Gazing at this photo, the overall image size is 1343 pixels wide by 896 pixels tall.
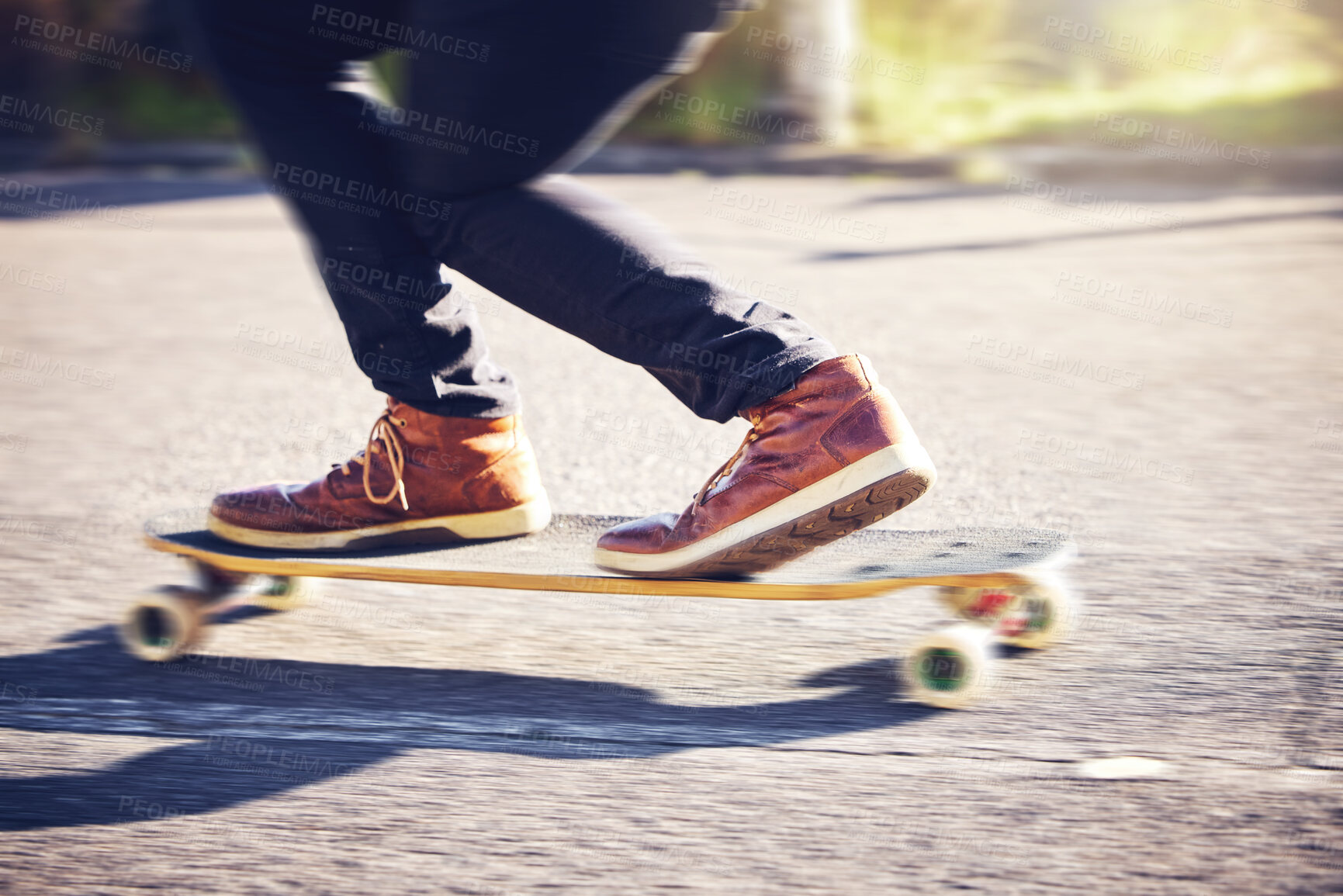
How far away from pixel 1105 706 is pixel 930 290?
3367 millimetres

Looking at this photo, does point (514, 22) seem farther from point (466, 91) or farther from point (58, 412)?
point (58, 412)

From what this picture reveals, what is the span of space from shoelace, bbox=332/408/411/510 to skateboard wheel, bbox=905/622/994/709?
2.91 feet

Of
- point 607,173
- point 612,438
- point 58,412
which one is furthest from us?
point 607,173

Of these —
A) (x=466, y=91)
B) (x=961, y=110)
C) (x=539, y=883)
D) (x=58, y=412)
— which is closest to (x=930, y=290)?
(x=58, y=412)

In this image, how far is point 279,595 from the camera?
7.38ft

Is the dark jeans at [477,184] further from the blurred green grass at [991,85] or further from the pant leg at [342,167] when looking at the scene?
the blurred green grass at [991,85]

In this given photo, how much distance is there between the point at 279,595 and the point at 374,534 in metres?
0.30

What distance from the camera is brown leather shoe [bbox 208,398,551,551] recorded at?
206 centimetres

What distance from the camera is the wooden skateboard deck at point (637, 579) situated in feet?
5.91

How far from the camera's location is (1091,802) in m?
1.52

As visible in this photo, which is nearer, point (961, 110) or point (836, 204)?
point (836, 204)

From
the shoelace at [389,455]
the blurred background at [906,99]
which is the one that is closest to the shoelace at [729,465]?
the shoelace at [389,455]

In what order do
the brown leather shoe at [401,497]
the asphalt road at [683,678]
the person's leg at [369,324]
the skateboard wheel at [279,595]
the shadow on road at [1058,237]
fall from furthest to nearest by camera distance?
the shadow on road at [1058,237] → the skateboard wheel at [279,595] → the brown leather shoe at [401,497] → the person's leg at [369,324] → the asphalt road at [683,678]

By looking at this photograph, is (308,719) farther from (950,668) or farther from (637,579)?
(950,668)
